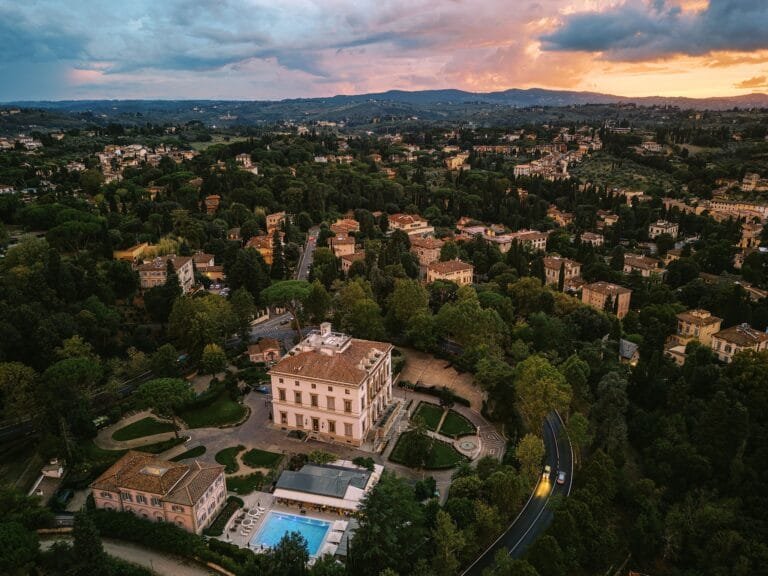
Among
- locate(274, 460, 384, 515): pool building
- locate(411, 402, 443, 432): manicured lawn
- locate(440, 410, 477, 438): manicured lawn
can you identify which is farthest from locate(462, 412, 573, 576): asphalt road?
locate(411, 402, 443, 432): manicured lawn

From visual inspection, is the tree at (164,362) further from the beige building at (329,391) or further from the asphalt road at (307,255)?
the asphalt road at (307,255)

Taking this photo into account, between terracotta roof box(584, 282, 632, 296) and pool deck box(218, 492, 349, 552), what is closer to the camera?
pool deck box(218, 492, 349, 552)

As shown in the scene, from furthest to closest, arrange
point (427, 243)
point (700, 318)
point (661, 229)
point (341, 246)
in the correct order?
point (661, 229) < point (427, 243) < point (341, 246) < point (700, 318)

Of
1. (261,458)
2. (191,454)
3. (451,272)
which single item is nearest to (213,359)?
(191,454)

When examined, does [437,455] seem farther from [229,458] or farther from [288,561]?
[288,561]

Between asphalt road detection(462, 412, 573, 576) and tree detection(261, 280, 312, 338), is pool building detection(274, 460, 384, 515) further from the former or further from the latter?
tree detection(261, 280, 312, 338)

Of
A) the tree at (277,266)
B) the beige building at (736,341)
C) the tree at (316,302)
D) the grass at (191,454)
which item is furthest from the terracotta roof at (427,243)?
the grass at (191,454)

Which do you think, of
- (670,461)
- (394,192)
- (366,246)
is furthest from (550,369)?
(394,192)
